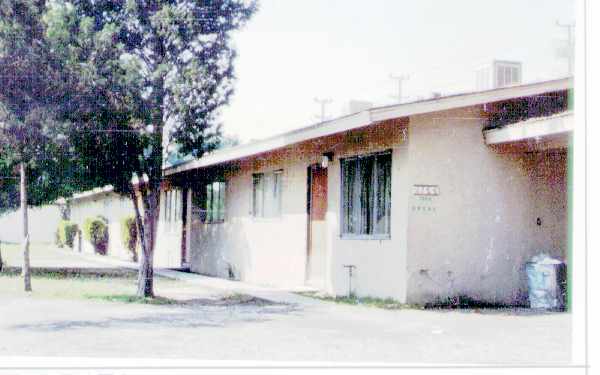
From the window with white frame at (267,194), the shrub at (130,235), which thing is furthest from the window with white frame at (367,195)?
the shrub at (130,235)

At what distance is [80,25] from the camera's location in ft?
30.1

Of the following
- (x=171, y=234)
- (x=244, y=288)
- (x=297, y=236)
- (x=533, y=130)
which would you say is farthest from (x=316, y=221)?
(x=171, y=234)

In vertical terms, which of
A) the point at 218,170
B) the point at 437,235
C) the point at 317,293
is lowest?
the point at 317,293

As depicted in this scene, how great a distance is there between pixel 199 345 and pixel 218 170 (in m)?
9.83

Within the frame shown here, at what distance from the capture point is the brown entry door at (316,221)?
12133mm

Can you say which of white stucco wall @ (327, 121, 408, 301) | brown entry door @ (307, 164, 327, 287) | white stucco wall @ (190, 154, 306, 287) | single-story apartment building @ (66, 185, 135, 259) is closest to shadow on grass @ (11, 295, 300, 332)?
white stucco wall @ (327, 121, 408, 301)

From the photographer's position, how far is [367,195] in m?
10.6

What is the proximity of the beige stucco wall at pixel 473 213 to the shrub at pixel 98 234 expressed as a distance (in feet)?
54.4

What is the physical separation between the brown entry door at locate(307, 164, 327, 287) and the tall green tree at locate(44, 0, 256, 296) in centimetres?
270

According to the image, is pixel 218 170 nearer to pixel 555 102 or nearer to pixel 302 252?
pixel 302 252

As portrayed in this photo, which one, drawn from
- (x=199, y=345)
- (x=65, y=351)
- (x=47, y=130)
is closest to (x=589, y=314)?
(x=199, y=345)

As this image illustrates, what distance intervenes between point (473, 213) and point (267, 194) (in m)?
5.02

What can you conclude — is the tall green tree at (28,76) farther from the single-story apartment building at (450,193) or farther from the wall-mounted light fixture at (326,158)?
the wall-mounted light fixture at (326,158)

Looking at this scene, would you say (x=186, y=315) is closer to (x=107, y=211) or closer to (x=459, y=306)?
(x=459, y=306)
